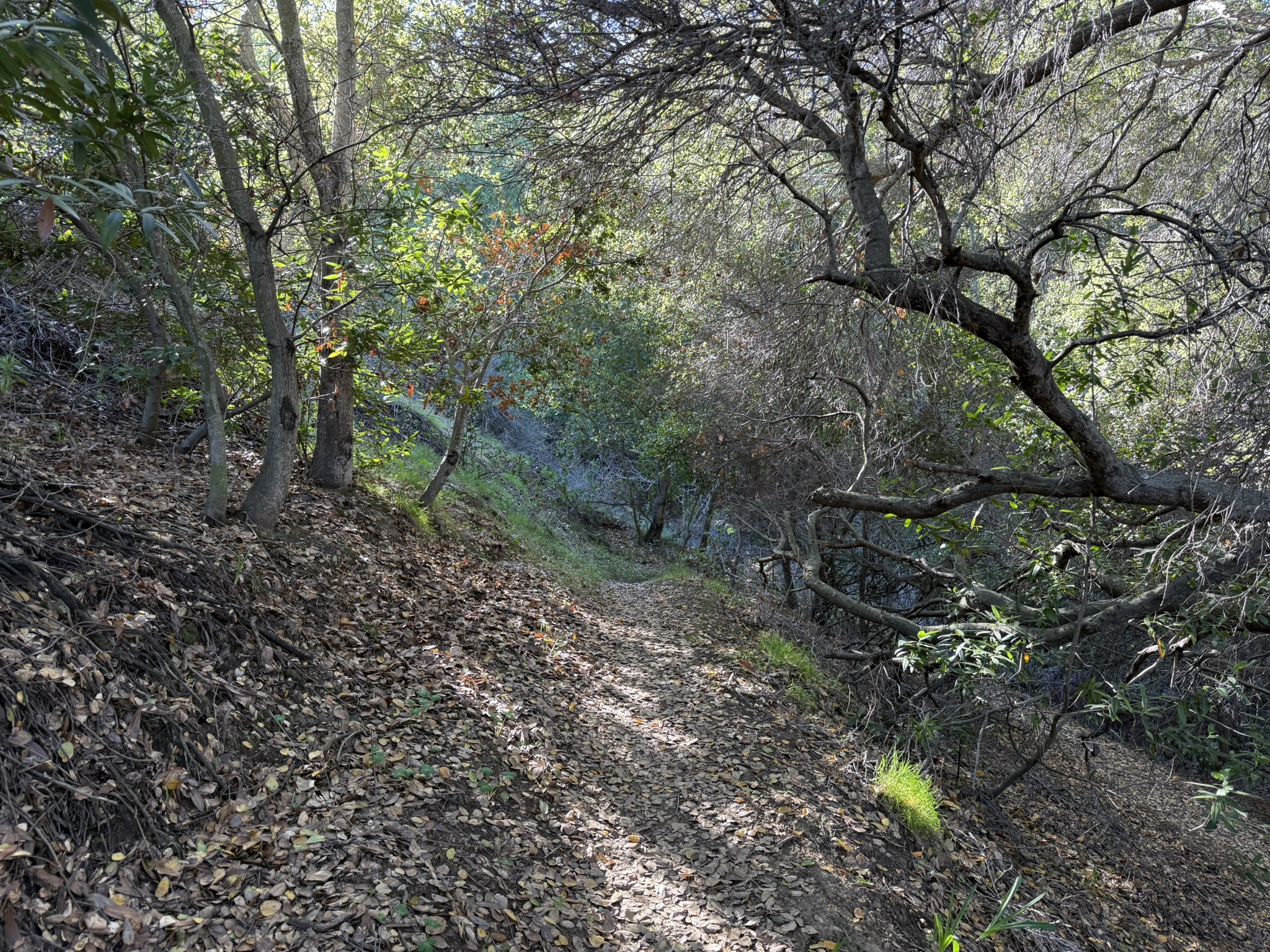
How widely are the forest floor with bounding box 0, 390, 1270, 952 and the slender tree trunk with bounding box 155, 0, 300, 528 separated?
1.28ft

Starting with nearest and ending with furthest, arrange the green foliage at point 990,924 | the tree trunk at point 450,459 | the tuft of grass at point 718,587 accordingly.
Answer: the green foliage at point 990,924 < the tree trunk at point 450,459 < the tuft of grass at point 718,587

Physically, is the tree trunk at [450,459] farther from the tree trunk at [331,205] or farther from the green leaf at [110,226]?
the green leaf at [110,226]

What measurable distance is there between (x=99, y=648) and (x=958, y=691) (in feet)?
21.3

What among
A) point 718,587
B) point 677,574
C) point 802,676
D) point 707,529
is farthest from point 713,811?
point 707,529

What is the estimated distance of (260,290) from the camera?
4.95 metres

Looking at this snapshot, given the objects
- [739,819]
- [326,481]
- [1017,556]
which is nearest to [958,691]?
[1017,556]

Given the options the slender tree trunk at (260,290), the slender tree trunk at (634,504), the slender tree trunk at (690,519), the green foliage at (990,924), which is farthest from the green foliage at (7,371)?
the slender tree trunk at (690,519)

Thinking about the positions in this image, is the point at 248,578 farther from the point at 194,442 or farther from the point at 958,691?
the point at 958,691

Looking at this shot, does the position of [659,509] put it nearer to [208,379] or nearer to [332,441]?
[332,441]

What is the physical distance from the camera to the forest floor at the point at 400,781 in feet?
9.28

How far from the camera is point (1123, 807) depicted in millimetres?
8070

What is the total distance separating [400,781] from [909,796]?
3711 mm

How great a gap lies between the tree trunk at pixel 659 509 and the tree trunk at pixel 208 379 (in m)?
11.5

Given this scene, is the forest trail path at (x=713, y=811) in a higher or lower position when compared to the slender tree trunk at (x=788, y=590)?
lower
